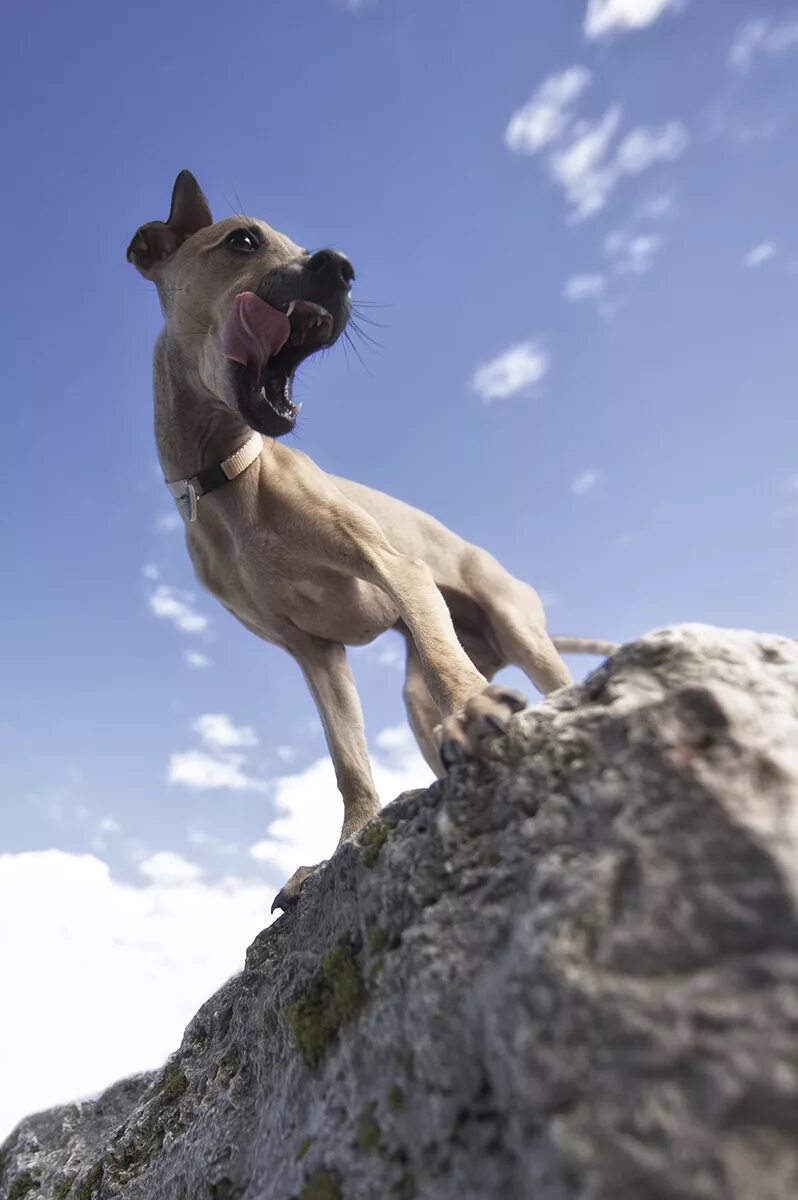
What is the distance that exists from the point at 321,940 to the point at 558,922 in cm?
161

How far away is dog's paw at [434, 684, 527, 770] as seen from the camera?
8.30 ft

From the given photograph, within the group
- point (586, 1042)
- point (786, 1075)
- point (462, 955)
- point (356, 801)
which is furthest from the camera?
point (356, 801)

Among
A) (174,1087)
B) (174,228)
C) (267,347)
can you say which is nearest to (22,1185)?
(174,1087)

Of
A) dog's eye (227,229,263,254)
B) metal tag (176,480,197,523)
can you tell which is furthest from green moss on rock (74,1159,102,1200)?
dog's eye (227,229,263,254)

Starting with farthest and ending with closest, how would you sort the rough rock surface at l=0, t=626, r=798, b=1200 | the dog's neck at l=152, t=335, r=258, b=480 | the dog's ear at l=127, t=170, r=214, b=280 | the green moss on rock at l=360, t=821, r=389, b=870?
1. the dog's ear at l=127, t=170, r=214, b=280
2. the dog's neck at l=152, t=335, r=258, b=480
3. the green moss on rock at l=360, t=821, r=389, b=870
4. the rough rock surface at l=0, t=626, r=798, b=1200

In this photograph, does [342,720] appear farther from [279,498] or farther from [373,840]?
[373,840]

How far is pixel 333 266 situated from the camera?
450 centimetres

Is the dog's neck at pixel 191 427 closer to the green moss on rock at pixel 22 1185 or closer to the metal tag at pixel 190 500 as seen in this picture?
the metal tag at pixel 190 500

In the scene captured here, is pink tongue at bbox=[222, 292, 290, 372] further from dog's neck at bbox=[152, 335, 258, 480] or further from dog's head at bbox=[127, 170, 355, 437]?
dog's neck at bbox=[152, 335, 258, 480]

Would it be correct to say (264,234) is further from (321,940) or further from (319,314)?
(321,940)

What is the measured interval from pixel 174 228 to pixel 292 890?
14.2 ft

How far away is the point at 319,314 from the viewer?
15.1ft

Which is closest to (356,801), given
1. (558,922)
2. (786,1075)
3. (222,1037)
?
(222,1037)

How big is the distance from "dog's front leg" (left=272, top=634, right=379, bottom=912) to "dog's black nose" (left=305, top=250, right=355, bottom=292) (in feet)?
7.40
